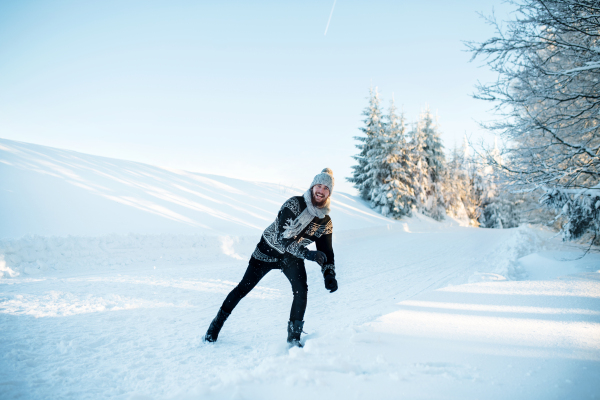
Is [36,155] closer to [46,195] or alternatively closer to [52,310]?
[46,195]

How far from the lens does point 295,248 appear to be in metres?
2.67

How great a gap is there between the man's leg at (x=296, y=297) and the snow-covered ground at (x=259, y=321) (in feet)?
0.58

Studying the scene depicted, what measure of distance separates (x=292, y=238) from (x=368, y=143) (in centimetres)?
2405

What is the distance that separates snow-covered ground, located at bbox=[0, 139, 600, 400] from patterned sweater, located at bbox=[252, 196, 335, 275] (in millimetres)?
801

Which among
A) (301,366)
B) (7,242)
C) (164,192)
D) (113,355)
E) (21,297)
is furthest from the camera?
(164,192)

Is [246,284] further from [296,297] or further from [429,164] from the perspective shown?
[429,164]

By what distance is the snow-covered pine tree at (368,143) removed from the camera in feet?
81.8

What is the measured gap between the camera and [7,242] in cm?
561

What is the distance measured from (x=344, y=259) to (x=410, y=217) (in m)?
20.0

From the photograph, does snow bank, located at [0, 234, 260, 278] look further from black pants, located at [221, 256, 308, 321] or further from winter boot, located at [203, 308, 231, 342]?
black pants, located at [221, 256, 308, 321]

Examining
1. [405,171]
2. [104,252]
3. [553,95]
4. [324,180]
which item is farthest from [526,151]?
[405,171]

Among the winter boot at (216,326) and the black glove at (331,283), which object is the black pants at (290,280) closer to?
the winter boot at (216,326)

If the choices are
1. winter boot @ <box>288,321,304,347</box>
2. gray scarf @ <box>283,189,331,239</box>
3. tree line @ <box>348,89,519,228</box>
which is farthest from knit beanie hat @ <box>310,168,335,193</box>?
tree line @ <box>348,89,519,228</box>

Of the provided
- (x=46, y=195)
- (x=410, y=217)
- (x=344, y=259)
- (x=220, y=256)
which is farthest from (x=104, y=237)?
(x=410, y=217)
